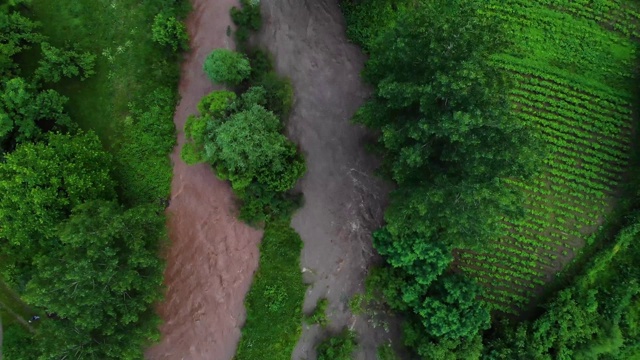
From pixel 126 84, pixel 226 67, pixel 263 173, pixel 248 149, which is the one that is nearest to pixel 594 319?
pixel 263 173

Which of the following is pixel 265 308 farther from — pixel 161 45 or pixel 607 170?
pixel 607 170

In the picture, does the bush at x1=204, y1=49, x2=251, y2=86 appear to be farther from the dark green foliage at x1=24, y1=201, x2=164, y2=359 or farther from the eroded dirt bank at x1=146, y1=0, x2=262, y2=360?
the dark green foliage at x1=24, y1=201, x2=164, y2=359

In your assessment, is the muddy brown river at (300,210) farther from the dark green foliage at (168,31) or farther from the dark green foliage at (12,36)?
the dark green foliage at (12,36)

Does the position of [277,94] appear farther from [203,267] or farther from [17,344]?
[17,344]

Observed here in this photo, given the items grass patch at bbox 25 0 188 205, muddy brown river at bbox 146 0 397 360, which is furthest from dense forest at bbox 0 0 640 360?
muddy brown river at bbox 146 0 397 360

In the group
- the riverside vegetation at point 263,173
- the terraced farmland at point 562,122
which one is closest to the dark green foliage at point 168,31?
the riverside vegetation at point 263,173
